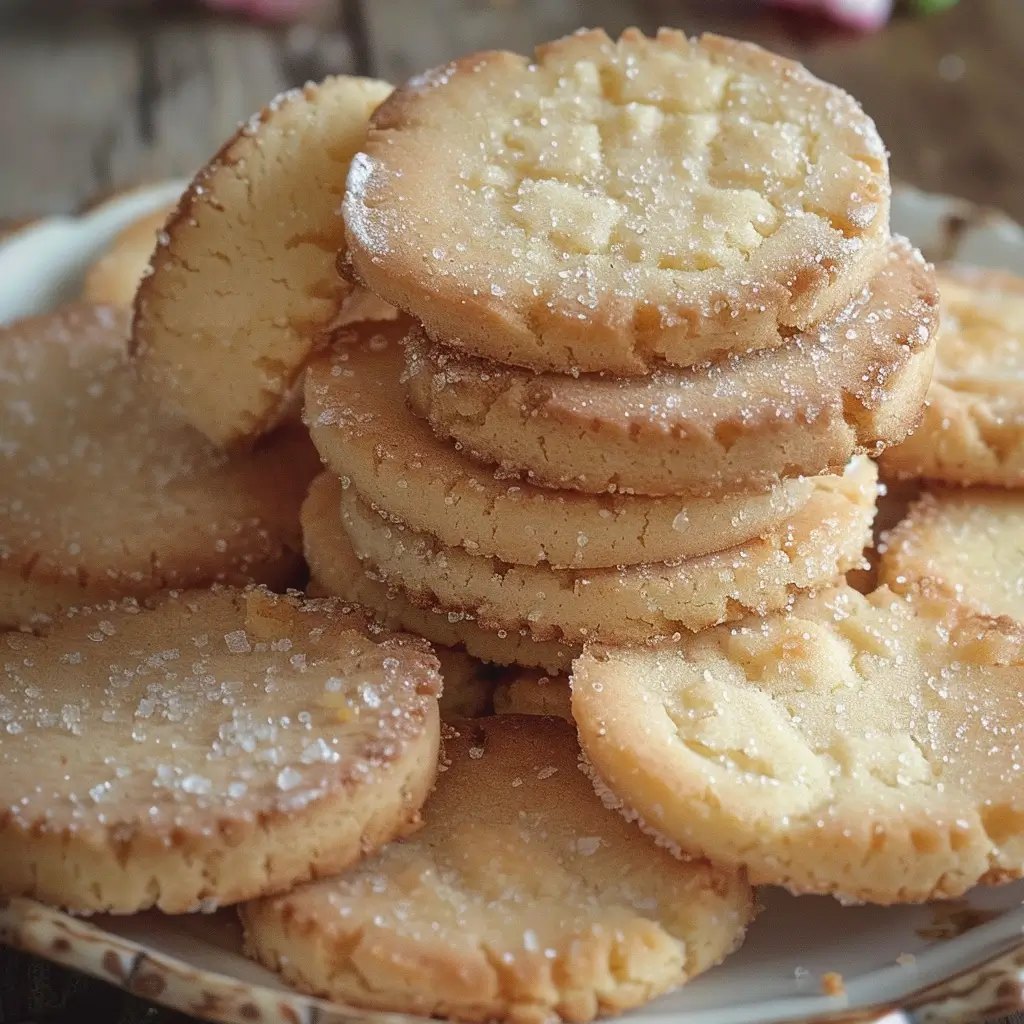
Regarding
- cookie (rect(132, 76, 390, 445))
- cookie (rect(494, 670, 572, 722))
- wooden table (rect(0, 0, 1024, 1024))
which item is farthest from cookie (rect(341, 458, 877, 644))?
wooden table (rect(0, 0, 1024, 1024))

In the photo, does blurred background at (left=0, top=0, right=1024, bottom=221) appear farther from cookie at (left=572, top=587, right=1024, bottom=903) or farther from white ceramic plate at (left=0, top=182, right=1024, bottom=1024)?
white ceramic plate at (left=0, top=182, right=1024, bottom=1024)

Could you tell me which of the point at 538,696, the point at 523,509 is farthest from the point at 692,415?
the point at 538,696

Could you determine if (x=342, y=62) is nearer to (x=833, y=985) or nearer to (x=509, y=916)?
(x=509, y=916)

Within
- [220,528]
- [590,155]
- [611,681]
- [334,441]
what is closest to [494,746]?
[611,681]

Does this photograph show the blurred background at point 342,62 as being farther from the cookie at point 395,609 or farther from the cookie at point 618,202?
the cookie at point 395,609

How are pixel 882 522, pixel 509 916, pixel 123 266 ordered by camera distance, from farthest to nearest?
pixel 123 266 → pixel 882 522 → pixel 509 916
